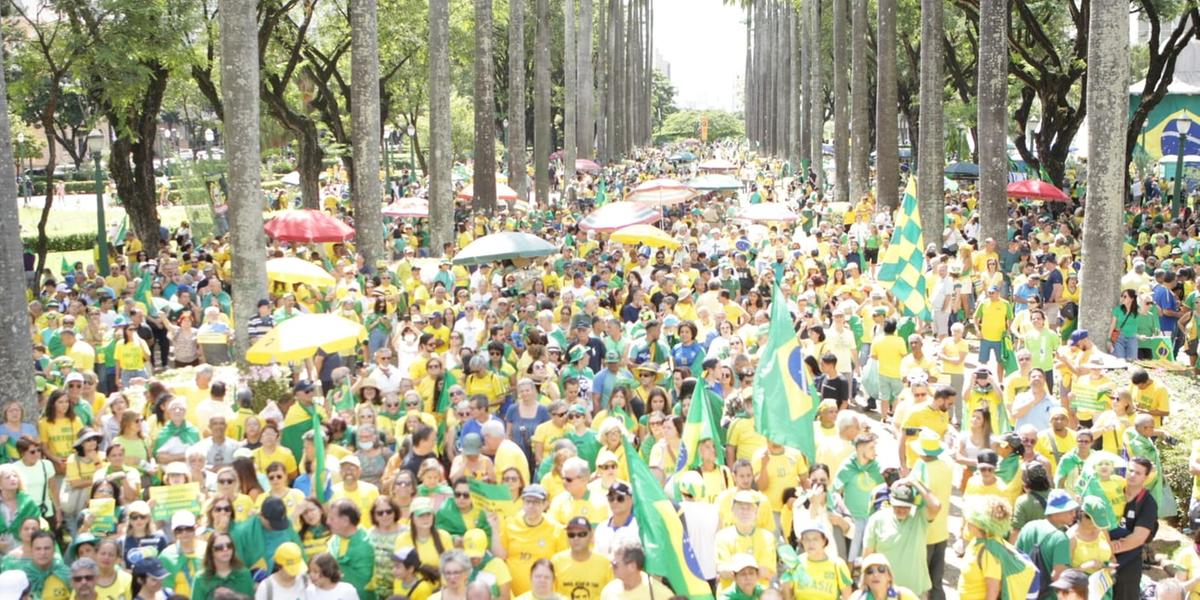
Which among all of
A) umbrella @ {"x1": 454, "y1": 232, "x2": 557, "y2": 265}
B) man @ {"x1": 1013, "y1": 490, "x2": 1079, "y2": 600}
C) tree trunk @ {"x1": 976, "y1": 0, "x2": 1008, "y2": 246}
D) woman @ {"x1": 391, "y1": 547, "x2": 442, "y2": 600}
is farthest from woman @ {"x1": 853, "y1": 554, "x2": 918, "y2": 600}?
tree trunk @ {"x1": 976, "y1": 0, "x2": 1008, "y2": 246}

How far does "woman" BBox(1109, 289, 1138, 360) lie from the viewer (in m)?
14.7

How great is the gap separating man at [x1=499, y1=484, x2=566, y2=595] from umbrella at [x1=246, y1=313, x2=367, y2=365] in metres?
4.15

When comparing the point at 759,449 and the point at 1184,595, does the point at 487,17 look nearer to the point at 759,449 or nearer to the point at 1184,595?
the point at 759,449

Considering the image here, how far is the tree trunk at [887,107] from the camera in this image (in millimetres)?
27672

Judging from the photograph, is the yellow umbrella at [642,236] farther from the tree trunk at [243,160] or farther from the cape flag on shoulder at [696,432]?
the cape flag on shoulder at [696,432]

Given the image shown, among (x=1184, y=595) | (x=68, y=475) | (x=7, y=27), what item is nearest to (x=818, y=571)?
(x=1184, y=595)

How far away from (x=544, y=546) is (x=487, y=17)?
2056cm

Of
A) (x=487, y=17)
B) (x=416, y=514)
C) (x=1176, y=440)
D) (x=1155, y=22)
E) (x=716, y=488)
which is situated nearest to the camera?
(x=416, y=514)

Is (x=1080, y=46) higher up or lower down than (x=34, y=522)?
higher up

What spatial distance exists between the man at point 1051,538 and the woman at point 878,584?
1.13 meters

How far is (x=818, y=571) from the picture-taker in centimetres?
715

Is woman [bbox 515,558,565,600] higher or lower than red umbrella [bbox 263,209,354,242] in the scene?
lower

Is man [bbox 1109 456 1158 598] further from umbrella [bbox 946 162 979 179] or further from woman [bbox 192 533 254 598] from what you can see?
umbrella [bbox 946 162 979 179]

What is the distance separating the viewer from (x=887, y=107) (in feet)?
92.8
